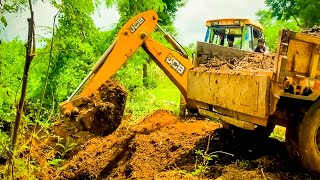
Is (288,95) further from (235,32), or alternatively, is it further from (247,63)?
(235,32)

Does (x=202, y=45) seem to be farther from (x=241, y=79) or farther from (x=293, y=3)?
(x=293, y=3)

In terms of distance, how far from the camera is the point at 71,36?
10.7 m

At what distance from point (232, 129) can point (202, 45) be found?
5.20ft

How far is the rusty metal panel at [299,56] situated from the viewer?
459cm

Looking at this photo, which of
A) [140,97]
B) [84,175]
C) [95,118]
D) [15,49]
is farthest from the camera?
[140,97]

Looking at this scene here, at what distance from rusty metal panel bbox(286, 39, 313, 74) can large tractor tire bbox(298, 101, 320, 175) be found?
0.45 m

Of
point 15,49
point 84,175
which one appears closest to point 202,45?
point 84,175

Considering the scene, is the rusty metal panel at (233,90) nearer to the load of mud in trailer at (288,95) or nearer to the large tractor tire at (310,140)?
the load of mud in trailer at (288,95)

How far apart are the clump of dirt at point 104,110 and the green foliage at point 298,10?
17.6m

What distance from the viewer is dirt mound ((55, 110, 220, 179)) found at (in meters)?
5.86

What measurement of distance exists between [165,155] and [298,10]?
2061 cm

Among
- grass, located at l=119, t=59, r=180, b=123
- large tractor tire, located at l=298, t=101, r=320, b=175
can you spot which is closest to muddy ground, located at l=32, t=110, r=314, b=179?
large tractor tire, located at l=298, t=101, r=320, b=175

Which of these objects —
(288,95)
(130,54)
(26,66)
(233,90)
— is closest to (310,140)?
(288,95)

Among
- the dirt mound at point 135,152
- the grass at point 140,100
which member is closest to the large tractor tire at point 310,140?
the dirt mound at point 135,152
